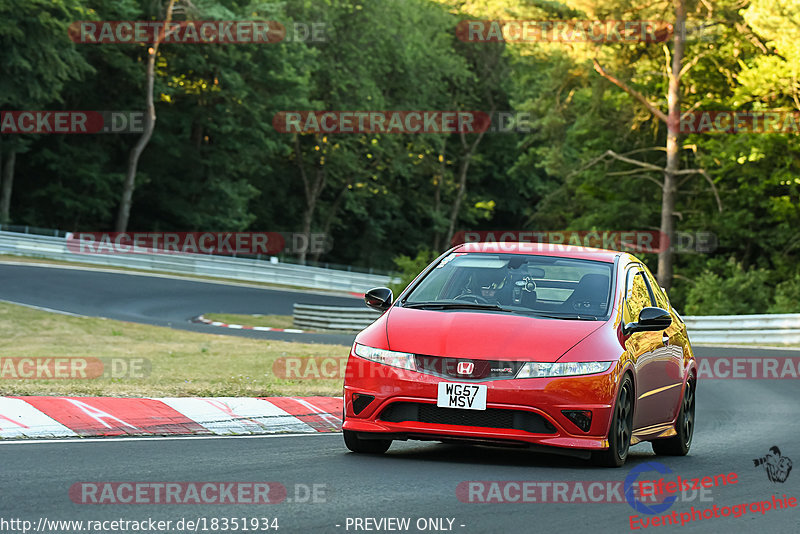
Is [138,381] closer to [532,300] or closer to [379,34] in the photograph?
[532,300]

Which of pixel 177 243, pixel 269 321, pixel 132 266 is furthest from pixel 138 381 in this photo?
pixel 177 243

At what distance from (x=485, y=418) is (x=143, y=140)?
50.8 meters

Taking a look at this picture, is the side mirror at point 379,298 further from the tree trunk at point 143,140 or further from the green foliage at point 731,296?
the tree trunk at point 143,140

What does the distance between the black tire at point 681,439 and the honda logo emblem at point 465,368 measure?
→ 2711mm

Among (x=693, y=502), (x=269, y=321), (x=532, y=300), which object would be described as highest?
(x=532, y=300)

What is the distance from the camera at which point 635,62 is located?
47.3m

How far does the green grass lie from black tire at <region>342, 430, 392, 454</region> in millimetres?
3824

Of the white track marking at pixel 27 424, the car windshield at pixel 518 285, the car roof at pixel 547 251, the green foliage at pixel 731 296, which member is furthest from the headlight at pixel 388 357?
the green foliage at pixel 731 296

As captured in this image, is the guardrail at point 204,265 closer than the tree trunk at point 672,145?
No

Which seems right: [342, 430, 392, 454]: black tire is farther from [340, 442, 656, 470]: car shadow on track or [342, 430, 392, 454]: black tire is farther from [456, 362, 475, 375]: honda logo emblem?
[456, 362, 475, 375]: honda logo emblem

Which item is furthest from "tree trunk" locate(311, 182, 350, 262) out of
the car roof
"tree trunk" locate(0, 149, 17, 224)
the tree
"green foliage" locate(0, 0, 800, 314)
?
the car roof

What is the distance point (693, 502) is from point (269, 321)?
3010 centimetres

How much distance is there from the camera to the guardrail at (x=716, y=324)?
96.1ft

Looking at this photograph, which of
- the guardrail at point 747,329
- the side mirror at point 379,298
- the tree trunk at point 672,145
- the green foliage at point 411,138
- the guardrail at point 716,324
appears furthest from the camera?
the tree trunk at point 672,145
